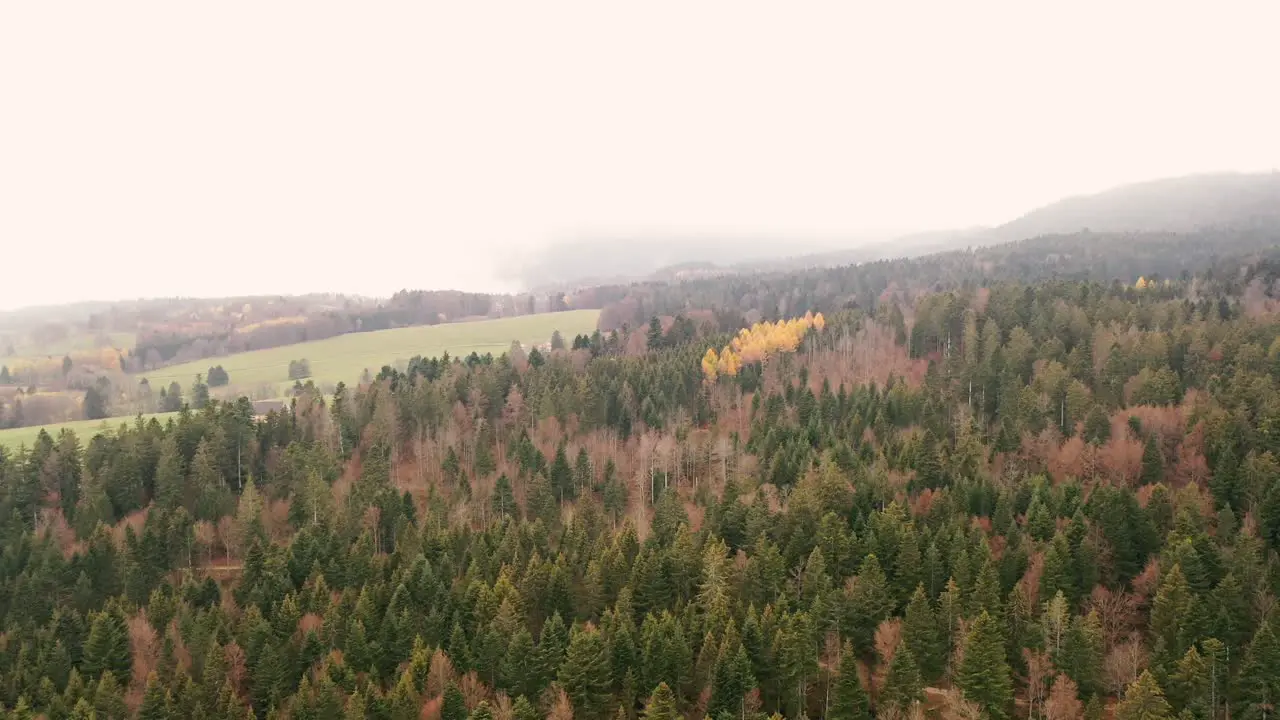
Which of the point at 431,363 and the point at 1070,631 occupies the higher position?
the point at 431,363

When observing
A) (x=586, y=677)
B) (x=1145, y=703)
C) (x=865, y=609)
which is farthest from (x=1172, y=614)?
(x=586, y=677)

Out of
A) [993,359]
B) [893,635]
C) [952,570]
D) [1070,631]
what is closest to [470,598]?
[893,635]

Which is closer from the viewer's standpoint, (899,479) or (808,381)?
(899,479)

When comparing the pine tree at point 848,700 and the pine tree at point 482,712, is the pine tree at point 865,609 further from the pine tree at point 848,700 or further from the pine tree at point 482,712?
the pine tree at point 482,712

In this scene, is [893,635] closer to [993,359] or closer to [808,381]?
[993,359]

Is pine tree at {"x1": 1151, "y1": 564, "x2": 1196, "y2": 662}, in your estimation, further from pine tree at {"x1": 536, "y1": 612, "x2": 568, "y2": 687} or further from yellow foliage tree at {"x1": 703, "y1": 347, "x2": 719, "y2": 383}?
yellow foliage tree at {"x1": 703, "y1": 347, "x2": 719, "y2": 383}

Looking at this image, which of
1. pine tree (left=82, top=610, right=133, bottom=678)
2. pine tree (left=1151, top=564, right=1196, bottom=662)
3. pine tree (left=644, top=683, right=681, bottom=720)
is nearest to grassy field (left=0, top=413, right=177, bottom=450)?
pine tree (left=82, top=610, right=133, bottom=678)

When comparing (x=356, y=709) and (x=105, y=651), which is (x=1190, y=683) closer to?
(x=356, y=709)
